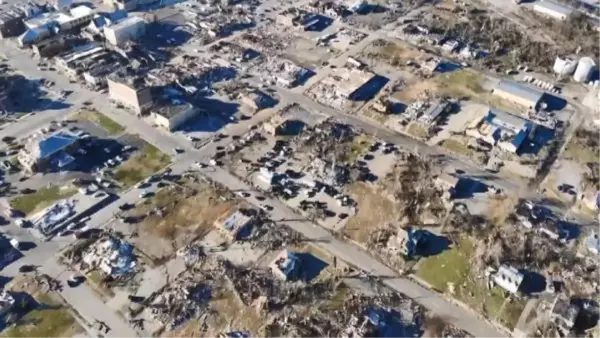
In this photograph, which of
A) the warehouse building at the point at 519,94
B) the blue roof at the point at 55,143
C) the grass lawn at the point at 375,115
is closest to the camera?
the blue roof at the point at 55,143

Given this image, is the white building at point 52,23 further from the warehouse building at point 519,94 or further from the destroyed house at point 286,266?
the warehouse building at point 519,94

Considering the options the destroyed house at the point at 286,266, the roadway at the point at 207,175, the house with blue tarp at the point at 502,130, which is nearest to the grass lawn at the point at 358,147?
the roadway at the point at 207,175

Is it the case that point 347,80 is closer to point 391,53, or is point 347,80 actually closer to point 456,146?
point 391,53

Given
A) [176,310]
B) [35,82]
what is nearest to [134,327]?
[176,310]

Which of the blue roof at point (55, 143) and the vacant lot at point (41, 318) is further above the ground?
the blue roof at point (55, 143)

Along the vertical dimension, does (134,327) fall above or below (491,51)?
below

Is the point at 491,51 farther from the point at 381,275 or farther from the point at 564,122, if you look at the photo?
the point at 381,275

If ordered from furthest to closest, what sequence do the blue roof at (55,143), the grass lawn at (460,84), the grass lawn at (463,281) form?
the grass lawn at (460,84), the blue roof at (55,143), the grass lawn at (463,281)
